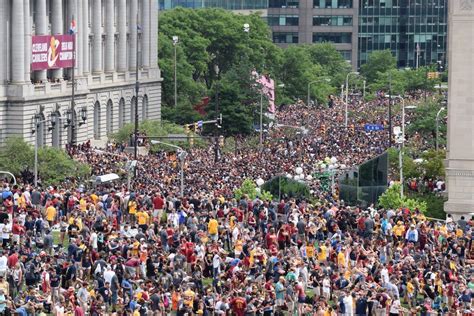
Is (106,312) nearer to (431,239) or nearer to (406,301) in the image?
(406,301)

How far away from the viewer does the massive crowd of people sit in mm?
63750

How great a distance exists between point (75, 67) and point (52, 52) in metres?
6.49

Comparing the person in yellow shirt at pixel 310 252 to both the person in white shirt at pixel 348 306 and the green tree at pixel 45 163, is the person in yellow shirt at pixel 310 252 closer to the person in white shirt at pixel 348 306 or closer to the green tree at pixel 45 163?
the person in white shirt at pixel 348 306

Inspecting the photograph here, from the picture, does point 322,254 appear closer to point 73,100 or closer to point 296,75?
point 73,100

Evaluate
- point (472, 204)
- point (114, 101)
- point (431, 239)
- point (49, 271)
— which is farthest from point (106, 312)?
point (114, 101)

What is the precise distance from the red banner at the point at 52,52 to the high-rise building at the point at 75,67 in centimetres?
6

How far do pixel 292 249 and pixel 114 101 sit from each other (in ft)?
255

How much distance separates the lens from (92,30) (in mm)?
146750

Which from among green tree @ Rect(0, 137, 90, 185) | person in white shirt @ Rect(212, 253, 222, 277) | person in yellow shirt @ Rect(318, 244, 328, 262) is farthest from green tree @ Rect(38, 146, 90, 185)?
person in white shirt @ Rect(212, 253, 222, 277)

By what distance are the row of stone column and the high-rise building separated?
0.06 m

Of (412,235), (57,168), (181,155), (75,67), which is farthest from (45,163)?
(412,235)

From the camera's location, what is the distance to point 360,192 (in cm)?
9712

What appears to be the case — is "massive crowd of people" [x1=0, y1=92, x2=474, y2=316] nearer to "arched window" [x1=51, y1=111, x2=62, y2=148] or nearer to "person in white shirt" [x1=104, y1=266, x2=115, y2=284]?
"person in white shirt" [x1=104, y1=266, x2=115, y2=284]

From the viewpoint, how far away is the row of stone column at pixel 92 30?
130125 mm
